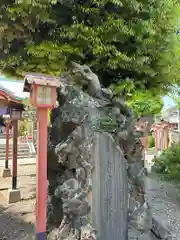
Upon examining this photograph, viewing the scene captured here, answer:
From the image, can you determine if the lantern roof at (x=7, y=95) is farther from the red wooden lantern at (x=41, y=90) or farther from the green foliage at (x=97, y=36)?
the red wooden lantern at (x=41, y=90)

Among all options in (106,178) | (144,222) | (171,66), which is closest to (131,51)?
(171,66)

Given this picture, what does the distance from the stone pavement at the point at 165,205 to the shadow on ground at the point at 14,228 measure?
2.42 m

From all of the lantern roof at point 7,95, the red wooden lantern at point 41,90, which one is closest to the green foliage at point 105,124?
the red wooden lantern at point 41,90

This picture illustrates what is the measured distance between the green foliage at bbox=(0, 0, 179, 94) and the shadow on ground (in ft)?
10.4

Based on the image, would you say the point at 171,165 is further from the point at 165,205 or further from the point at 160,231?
the point at 160,231

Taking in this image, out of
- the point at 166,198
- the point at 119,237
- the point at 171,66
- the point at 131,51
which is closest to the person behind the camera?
the point at 119,237

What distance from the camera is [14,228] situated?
483 cm

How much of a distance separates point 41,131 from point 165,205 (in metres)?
4.22

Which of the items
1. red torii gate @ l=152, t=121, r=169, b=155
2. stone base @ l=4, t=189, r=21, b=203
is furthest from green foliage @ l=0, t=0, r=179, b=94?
red torii gate @ l=152, t=121, r=169, b=155

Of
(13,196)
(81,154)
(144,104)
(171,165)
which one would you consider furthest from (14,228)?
(171,165)

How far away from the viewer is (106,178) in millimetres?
3354

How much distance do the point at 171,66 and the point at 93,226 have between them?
3.31 metres

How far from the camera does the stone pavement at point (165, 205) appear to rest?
14.3 feet

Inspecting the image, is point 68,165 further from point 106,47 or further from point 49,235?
point 106,47
